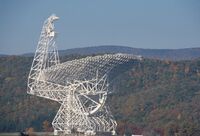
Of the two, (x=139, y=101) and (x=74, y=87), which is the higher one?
(x=74, y=87)

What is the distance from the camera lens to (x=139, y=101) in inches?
4847

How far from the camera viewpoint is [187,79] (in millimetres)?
143625

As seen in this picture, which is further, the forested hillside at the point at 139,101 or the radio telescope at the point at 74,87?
the forested hillside at the point at 139,101

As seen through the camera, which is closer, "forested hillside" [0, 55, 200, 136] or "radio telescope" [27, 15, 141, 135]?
"radio telescope" [27, 15, 141, 135]

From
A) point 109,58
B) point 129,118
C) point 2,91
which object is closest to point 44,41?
point 109,58

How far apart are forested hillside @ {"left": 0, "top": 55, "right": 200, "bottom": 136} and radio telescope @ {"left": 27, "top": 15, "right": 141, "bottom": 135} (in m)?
2.78

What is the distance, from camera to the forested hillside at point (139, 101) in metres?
100

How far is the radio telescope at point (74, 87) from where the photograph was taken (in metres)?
72.1

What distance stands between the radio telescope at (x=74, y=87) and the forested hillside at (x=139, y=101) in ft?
9.12

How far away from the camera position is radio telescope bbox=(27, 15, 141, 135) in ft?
236

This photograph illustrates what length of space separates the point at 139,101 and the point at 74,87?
49.3 m

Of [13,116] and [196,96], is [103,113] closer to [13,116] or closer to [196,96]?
[13,116]

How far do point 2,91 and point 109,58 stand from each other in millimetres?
56824

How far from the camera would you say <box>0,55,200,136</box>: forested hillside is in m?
100
